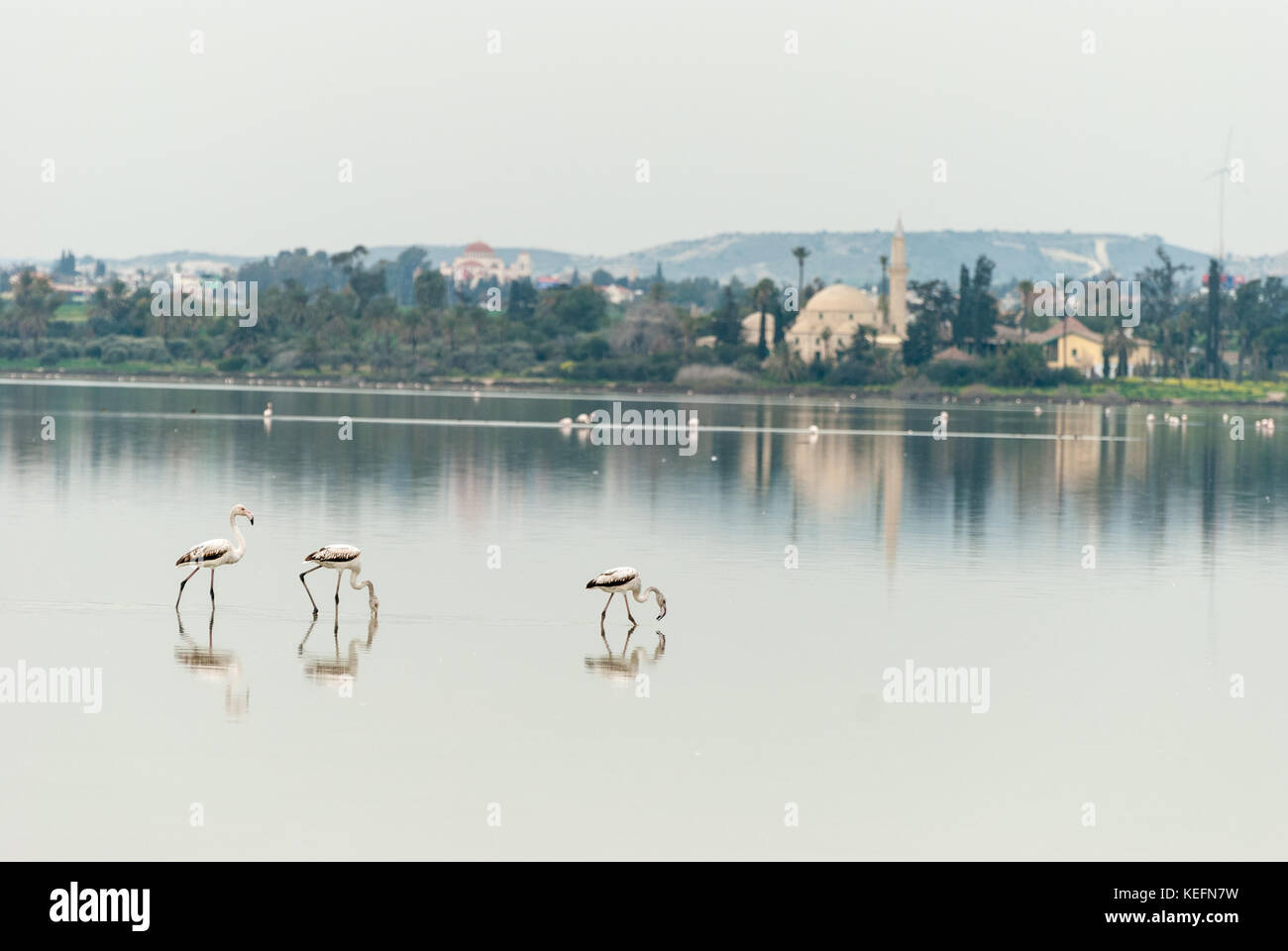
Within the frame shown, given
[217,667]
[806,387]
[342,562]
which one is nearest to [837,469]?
[342,562]

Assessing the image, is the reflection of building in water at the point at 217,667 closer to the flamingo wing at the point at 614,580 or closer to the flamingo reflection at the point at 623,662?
the flamingo reflection at the point at 623,662

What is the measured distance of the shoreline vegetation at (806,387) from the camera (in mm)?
174500

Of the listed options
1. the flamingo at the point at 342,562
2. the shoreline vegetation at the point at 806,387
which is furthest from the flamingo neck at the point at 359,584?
the shoreline vegetation at the point at 806,387

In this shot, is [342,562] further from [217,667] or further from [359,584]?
→ [217,667]

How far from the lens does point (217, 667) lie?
66.0ft

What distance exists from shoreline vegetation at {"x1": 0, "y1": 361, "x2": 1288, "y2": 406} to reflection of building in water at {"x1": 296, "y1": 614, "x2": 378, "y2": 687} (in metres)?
153

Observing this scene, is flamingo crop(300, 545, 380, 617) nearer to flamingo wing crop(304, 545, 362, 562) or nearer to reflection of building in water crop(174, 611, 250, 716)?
flamingo wing crop(304, 545, 362, 562)

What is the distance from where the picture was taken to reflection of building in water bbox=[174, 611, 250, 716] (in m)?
18.4

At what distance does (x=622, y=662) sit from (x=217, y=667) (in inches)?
194

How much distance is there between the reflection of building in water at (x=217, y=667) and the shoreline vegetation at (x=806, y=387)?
153981 millimetres

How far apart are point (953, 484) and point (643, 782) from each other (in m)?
37.0

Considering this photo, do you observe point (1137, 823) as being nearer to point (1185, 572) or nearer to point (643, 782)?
point (643, 782)
